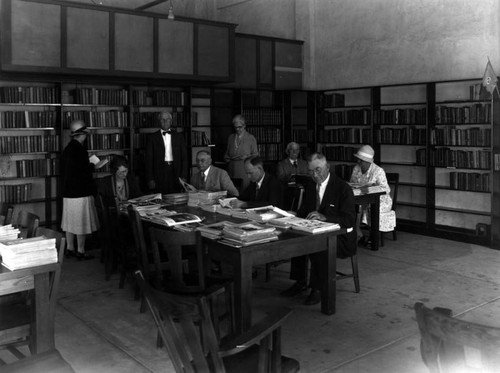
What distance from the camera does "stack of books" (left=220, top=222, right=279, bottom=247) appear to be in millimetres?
3894

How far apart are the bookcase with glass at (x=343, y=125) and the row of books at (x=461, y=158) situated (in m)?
1.26

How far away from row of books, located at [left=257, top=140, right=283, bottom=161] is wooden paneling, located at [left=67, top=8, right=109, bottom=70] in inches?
130

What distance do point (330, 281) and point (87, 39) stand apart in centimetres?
483

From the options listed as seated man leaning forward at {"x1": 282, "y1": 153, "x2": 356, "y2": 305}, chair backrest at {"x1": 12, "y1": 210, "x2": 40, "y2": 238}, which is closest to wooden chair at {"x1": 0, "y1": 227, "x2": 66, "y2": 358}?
chair backrest at {"x1": 12, "y1": 210, "x2": 40, "y2": 238}

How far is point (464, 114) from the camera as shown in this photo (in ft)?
25.2

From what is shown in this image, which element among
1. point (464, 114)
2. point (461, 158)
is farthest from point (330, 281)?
point (464, 114)

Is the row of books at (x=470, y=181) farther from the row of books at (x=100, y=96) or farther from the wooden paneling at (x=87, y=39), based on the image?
the wooden paneling at (x=87, y=39)

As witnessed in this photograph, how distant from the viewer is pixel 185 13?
1130 cm

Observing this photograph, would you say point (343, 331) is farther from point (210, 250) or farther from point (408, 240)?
point (408, 240)

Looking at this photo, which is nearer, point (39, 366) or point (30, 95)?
point (39, 366)

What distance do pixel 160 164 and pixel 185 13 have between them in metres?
4.61

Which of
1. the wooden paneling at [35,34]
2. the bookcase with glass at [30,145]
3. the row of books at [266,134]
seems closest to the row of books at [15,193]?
the bookcase with glass at [30,145]

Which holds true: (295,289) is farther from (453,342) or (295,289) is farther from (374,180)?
(453,342)

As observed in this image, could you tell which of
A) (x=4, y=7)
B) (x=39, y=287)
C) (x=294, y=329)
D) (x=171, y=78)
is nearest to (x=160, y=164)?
(x=171, y=78)
